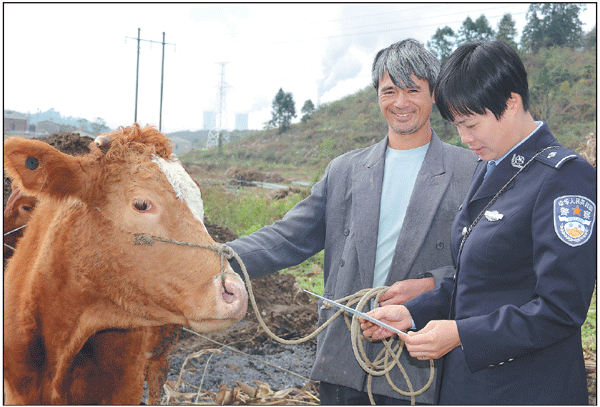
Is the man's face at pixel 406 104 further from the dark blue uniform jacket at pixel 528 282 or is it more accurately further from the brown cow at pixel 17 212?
the brown cow at pixel 17 212

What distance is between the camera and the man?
2604 mm

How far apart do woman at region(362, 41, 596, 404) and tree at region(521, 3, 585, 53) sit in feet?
175

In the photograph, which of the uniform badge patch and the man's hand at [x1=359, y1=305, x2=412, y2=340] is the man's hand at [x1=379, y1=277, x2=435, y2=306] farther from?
the uniform badge patch

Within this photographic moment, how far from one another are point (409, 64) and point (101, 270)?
2.10m

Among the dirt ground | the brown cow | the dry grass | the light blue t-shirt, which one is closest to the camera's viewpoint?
the light blue t-shirt

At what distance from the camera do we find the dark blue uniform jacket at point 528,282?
1639mm

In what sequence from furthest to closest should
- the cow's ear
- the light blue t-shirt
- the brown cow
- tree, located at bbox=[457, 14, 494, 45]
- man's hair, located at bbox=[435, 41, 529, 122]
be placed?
tree, located at bbox=[457, 14, 494, 45] → the brown cow → the light blue t-shirt → the cow's ear → man's hair, located at bbox=[435, 41, 529, 122]

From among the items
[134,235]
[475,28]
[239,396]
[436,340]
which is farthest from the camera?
[475,28]

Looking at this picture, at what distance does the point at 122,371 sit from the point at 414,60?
8.21 ft

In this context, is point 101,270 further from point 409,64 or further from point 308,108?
point 308,108

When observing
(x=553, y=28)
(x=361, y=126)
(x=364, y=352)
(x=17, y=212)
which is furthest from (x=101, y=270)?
(x=553, y=28)

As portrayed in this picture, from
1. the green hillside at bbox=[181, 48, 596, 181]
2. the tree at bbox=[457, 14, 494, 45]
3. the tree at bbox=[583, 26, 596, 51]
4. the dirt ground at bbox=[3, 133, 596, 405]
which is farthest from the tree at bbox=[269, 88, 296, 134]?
the dirt ground at bbox=[3, 133, 596, 405]

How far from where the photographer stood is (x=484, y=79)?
1.88m

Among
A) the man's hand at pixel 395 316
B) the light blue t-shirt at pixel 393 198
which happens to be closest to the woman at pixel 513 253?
the man's hand at pixel 395 316
